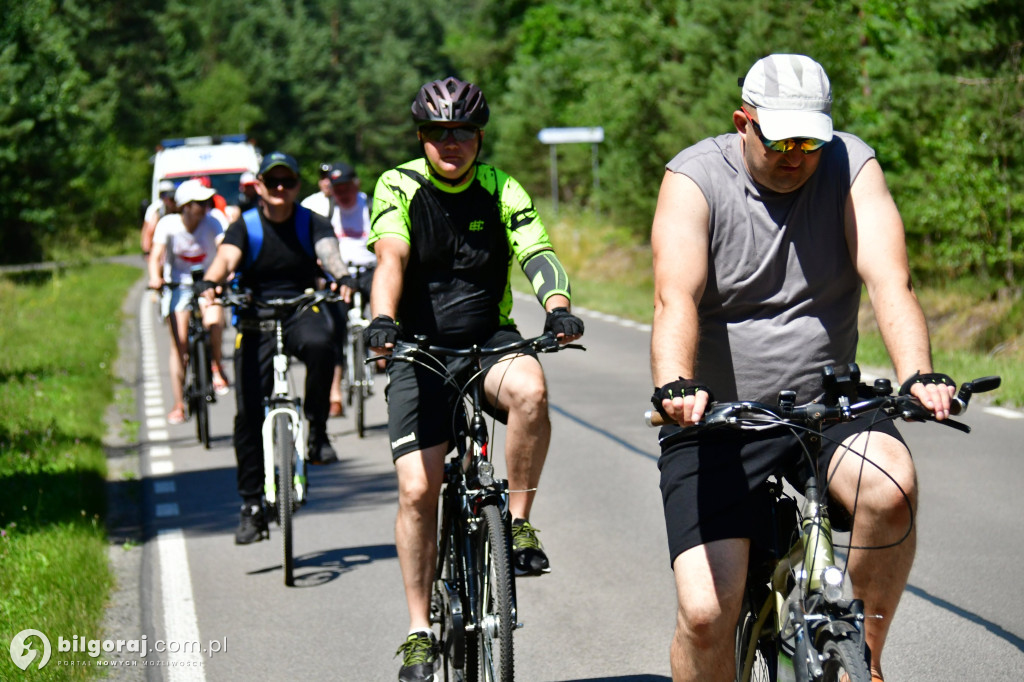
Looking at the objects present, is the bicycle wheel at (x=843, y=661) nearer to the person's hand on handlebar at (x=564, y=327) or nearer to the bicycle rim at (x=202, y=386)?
the person's hand on handlebar at (x=564, y=327)

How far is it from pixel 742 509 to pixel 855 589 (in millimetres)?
397

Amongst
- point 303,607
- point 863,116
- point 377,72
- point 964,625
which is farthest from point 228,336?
point 377,72

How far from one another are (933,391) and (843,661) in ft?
2.16

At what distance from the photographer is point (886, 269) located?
3732 mm

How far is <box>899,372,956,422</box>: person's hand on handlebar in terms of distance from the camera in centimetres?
326

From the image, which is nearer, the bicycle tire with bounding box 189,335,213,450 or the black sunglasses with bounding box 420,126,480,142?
the black sunglasses with bounding box 420,126,480,142

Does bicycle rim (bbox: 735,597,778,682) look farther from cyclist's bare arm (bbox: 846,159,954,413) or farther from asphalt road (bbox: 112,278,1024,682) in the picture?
asphalt road (bbox: 112,278,1024,682)

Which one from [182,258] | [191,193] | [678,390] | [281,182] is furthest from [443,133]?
[182,258]

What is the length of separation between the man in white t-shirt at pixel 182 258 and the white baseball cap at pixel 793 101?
30.9 feet

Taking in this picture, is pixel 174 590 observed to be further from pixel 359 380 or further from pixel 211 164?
pixel 211 164

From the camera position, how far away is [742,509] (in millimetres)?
3635

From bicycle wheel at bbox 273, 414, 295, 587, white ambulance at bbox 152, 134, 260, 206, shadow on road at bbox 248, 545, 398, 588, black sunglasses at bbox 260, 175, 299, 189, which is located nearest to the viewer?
bicycle wheel at bbox 273, 414, 295, 587

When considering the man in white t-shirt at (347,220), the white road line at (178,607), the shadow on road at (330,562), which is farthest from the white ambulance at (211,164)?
the shadow on road at (330,562)

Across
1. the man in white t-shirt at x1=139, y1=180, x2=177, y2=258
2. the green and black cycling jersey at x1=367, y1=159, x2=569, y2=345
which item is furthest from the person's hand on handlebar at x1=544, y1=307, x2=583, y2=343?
the man in white t-shirt at x1=139, y1=180, x2=177, y2=258
